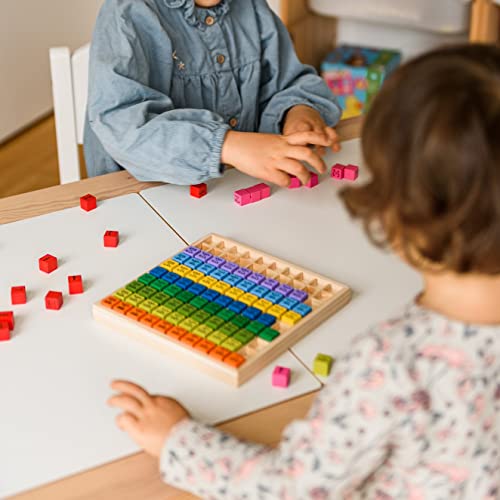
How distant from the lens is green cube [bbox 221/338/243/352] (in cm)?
88

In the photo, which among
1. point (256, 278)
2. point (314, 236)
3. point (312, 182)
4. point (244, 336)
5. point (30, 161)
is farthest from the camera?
point (30, 161)

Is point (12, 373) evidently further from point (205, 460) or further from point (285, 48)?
point (285, 48)

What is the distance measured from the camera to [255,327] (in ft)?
3.01

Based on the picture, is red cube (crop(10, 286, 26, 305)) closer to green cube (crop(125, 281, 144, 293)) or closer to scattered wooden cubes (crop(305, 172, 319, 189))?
green cube (crop(125, 281, 144, 293))

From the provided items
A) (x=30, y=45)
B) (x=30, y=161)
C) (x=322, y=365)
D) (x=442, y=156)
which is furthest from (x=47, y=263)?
(x=30, y=45)

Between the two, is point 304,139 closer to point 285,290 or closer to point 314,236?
point 314,236

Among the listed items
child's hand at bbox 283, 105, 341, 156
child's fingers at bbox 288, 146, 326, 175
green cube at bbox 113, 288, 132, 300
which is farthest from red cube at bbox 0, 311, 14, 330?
child's hand at bbox 283, 105, 341, 156

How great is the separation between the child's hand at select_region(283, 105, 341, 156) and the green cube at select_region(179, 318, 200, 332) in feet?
1.54

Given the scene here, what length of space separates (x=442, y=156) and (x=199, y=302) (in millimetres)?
429

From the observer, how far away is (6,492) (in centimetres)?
75

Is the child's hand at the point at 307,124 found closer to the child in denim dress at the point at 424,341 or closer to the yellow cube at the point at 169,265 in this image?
the yellow cube at the point at 169,265

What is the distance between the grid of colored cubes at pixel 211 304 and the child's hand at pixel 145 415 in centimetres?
8

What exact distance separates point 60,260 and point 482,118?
633 millimetres

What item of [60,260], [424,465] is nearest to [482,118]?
[424,465]
